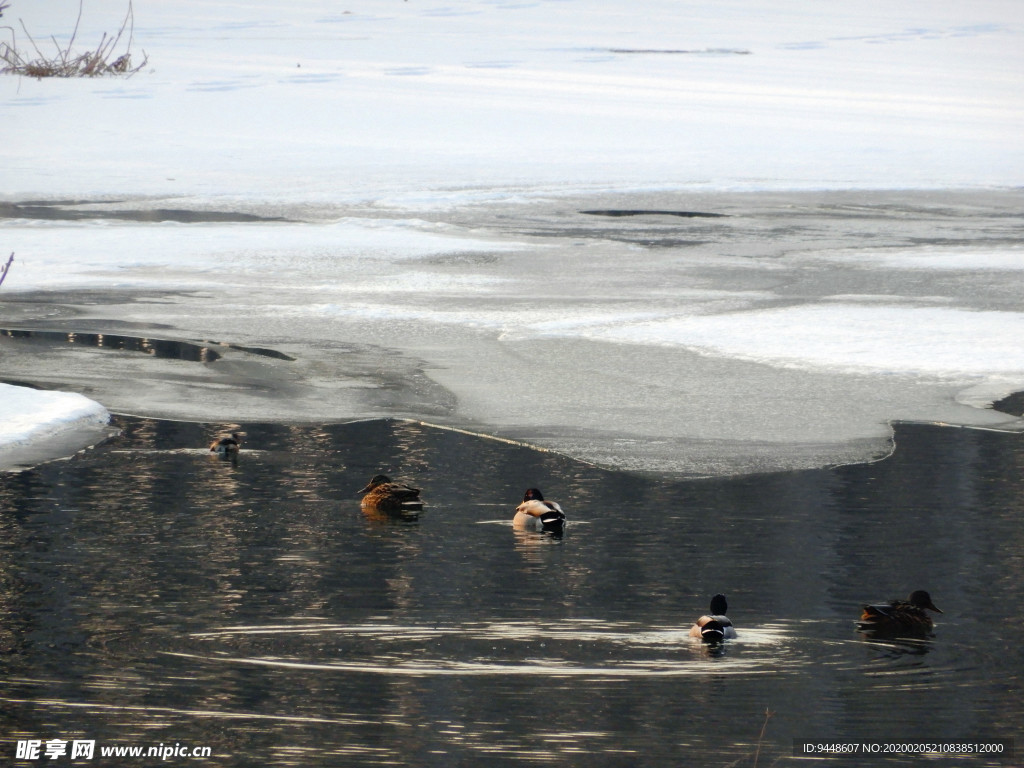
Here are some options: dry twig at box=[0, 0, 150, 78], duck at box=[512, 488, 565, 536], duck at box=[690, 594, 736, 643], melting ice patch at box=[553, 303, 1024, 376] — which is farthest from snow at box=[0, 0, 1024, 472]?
duck at box=[690, 594, 736, 643]

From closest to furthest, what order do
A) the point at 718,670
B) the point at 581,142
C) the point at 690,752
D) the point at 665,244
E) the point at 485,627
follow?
the point at 690,752 → the point at 718,670 → the point at 485,627 → the point at 665,244 → the point at 581,142

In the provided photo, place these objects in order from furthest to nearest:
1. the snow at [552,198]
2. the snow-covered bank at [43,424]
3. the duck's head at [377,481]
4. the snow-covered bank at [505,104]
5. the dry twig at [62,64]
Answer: the dry twig at [62,64] → the snow-covered bank at [505,104] → the snow at [552,198] → the snow-covered bank at [43,424] → the duck's head at [377,481]

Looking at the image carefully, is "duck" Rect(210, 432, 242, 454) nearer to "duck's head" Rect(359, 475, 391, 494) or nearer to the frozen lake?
the frozen lake

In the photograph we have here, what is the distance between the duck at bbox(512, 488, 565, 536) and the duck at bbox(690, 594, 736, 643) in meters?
1.25

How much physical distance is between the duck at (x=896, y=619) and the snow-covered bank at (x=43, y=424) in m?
4.13

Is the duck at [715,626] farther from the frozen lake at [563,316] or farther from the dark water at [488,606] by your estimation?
the frozen lake at [563,316]

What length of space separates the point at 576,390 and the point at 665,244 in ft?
21.3

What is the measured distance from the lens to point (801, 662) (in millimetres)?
5055

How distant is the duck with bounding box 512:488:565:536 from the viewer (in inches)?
253

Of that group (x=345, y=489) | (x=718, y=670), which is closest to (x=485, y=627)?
(x=718, y=670)

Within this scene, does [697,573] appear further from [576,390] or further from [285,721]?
[576,390]

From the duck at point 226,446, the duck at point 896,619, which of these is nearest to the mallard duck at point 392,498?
the duck at point 226,446

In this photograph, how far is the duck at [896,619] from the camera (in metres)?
5.21

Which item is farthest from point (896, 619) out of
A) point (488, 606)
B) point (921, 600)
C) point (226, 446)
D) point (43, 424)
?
point (43, 424)
